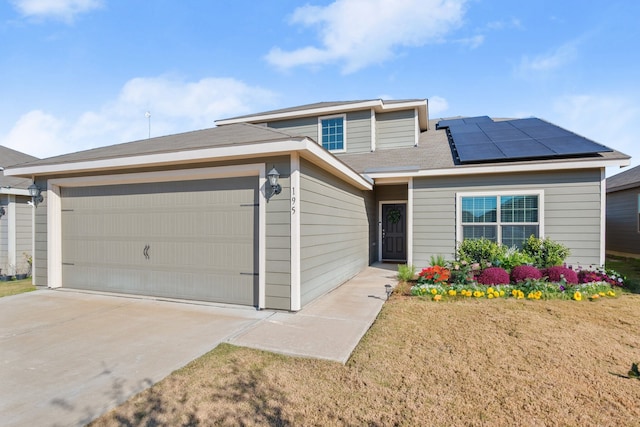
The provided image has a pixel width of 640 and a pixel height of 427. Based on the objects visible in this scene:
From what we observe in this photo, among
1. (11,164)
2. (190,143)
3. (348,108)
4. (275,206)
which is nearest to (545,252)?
(275,206)

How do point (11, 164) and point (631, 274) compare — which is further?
point (11, 164)

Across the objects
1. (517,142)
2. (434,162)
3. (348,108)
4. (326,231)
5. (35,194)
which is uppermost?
(348,108)

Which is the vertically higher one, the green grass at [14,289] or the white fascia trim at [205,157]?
the white fascia trim at [205,157]

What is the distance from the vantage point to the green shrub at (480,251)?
682cm

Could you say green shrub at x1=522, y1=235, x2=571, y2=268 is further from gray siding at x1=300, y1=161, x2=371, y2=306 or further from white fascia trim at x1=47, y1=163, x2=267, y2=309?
white fascia trim at x1=47, y1=163, x2=267, y2=309

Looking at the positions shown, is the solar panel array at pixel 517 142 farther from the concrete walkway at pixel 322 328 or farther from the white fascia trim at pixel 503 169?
the concrete walkway at pixel 322 328

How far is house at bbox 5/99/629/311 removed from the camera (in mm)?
4844

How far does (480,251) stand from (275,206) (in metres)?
4.92

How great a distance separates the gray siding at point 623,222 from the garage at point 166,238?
1557 cm

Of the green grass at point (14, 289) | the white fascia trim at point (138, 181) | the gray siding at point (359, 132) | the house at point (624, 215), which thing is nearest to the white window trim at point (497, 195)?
the gray siding at point (359, 132)

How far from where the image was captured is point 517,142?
8281 mm

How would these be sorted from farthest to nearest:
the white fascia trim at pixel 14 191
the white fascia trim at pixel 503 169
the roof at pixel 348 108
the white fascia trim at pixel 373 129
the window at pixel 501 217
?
the white fascia trim at pixel 373 129, the roof at pixel 348 108, the white fascia trim at pixel 14 191, the window at pixel 501 217, the white fascia trim at pixel 503 169

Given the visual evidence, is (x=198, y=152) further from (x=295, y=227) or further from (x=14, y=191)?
(x=14, y=191)

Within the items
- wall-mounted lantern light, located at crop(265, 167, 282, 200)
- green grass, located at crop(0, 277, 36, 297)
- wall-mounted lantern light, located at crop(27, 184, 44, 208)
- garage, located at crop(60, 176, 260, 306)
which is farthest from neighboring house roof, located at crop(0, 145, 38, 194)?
wall-mounted lantern light, located at crop(265, 167, 282, 200)
